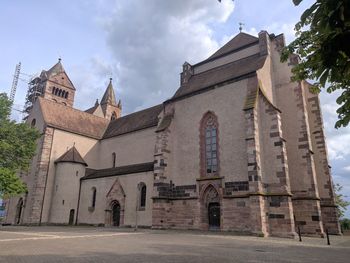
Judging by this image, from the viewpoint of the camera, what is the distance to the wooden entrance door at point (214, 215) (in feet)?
70.4

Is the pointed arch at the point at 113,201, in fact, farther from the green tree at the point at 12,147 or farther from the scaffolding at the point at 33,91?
the scaffolding at the point at 33,91

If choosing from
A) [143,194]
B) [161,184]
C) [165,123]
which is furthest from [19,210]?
[165,123]

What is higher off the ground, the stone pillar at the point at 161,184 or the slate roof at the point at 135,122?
the slate roof at the point at 135,122

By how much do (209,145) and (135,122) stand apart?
45.0ft

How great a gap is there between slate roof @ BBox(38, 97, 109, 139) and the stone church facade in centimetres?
21

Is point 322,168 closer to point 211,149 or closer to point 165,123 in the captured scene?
point 211,149

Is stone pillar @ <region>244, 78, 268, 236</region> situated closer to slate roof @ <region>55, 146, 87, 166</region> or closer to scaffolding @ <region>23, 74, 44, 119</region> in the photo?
slate roof @ <region>55, 146, 87, 166</region>

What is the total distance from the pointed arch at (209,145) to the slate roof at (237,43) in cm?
799

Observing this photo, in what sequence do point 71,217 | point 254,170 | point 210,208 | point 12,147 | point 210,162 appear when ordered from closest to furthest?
point 254,170 < point 210,208 < point 12,147 < point 210,162 < point 71,217

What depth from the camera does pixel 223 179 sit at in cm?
2148

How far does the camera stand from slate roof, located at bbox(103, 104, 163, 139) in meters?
32.4

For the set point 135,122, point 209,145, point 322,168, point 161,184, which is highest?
point 135,122

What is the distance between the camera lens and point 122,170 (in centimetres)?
3019

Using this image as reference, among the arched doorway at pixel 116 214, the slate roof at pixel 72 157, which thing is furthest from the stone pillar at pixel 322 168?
the slate roof at pixel 72 157
